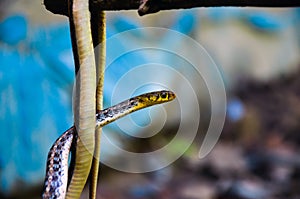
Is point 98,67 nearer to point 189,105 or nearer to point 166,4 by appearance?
point 166,4

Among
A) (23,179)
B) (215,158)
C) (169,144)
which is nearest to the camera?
(23,179)

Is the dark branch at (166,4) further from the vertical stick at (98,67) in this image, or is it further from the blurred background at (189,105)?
the blurred background at (189,105)

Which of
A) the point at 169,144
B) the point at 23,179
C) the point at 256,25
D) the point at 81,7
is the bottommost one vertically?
the point at 23,179

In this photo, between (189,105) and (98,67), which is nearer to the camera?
(98,67)

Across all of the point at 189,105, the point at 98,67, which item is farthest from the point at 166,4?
the point at 189,105

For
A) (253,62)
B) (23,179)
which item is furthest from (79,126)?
(253,62)

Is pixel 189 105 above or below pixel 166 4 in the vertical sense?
below

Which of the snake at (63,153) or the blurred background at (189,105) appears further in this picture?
the blurred background at (189,105)

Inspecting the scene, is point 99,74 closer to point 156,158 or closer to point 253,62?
point 156,158

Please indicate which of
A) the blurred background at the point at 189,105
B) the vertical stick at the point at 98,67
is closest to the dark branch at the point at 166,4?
the vertical stick at the point at 98,67
